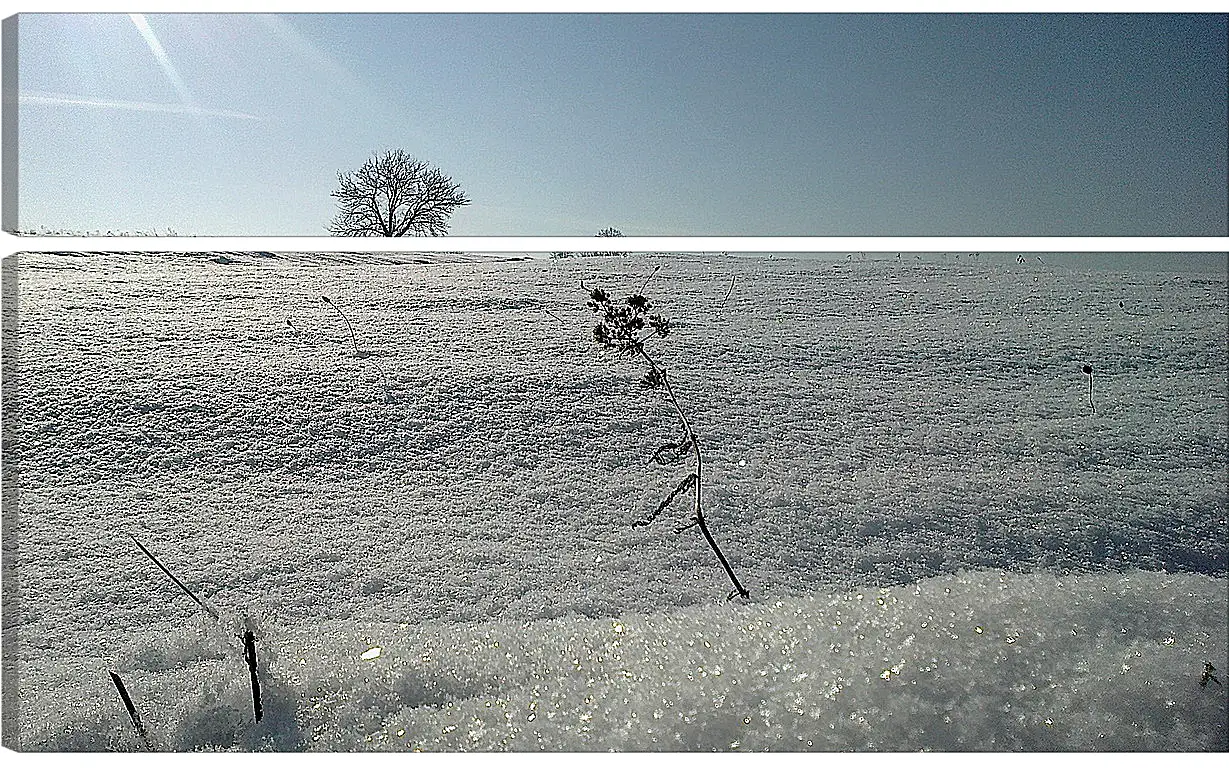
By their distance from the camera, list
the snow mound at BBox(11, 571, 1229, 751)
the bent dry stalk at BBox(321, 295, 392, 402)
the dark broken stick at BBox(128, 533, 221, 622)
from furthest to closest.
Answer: the bent dry stalk at BBox(321, 295, 392, 402), the dark broken stick at BBox(128, 533, 221, 622), the snow mound at BBox(11, 571, 1229, 751)

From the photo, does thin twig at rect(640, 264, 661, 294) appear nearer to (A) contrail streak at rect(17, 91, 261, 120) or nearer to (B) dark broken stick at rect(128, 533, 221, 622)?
(A) contrail streak at rect(17, 91, 261, 120)

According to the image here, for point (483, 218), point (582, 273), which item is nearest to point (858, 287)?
point (582, 273)

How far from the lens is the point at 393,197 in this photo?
1081 mm

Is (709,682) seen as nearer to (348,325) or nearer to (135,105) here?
(348,325)

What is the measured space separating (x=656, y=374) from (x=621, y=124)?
40 centimetres

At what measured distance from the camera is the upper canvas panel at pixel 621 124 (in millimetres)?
1009

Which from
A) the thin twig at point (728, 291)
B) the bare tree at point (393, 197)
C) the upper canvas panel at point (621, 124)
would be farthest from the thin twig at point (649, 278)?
the bare tree at point (393, 197)

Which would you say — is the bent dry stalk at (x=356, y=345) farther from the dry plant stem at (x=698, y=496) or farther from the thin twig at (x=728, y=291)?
the thin twig at (x=728, y=291)

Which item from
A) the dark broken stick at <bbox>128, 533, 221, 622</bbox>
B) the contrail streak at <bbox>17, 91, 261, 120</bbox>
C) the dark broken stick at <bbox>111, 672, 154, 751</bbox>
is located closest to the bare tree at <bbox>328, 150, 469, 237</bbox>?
the contrail streak at <bbox>17, 91, 261, 120</bbox>

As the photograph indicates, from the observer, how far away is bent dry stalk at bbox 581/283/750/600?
40.0 inches

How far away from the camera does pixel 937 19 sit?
1.05 meters

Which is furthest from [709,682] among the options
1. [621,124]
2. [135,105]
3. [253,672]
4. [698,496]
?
[135,105]

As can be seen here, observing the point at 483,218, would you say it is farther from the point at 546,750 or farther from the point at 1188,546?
the point at 1188,546

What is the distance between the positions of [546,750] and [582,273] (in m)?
0.91
